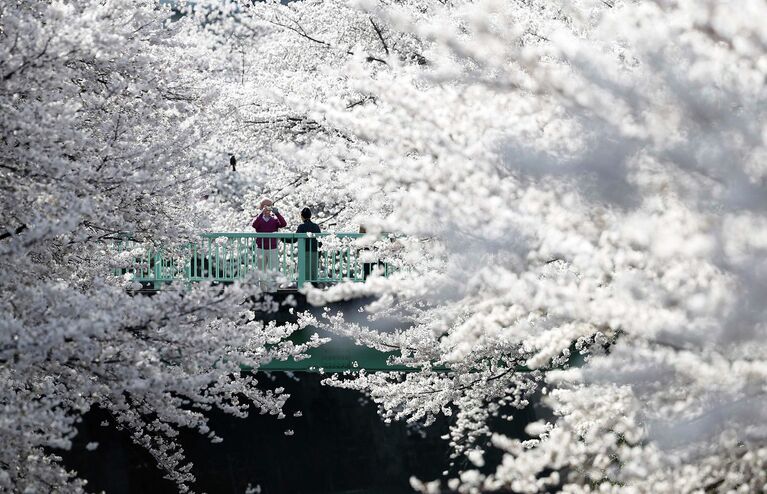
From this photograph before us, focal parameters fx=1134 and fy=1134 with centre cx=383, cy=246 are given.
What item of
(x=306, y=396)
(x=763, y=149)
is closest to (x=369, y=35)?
(x=306, y=396)

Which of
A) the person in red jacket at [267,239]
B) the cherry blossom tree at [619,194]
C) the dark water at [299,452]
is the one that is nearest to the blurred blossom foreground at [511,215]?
the cherry blossom tree at [619,194]

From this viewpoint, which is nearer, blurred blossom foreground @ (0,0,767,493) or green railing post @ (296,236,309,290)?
blurred blossom foreground @ (0,0,767,493)

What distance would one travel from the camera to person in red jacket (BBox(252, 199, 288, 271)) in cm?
1603

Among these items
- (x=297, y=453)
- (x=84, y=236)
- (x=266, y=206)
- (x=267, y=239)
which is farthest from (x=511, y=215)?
(x=297, y=453)

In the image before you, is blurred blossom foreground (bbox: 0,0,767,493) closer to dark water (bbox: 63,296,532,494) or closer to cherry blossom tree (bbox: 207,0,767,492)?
cherry blossom tree (bbox: 207,0,767,492)

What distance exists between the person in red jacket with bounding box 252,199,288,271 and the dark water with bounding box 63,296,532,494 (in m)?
5.07

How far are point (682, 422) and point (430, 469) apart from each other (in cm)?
1733

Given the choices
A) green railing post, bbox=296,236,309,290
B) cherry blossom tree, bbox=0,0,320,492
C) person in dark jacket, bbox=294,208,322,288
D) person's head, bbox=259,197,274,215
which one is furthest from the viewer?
person's head, bbox=259,197,274,215

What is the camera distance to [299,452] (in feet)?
72.2

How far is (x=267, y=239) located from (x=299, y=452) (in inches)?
273

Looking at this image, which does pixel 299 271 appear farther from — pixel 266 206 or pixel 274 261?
pixel 266 206

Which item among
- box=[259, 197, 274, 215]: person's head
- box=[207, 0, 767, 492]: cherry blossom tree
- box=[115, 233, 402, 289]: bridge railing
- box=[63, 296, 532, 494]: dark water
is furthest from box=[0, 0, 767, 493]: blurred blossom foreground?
box=[63, 296, 532, 494]: dark water

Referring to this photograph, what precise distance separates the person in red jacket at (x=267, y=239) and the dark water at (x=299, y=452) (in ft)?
16.6

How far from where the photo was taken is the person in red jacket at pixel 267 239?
16.0 metres
